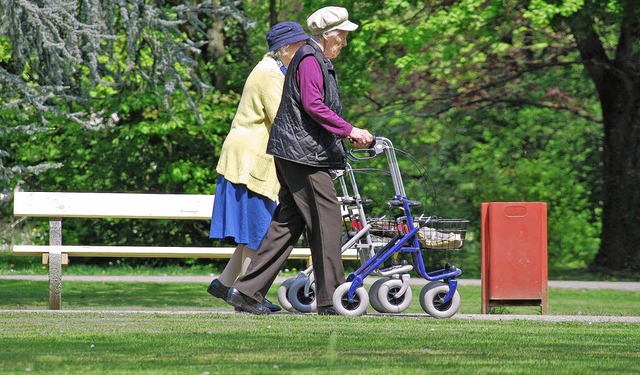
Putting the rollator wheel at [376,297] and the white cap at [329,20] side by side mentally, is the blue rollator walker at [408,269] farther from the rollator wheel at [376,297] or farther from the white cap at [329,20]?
the white cap at [329,20]

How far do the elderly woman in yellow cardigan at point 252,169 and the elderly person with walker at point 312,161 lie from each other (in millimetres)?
357

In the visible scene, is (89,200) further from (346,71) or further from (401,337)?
(346,71)

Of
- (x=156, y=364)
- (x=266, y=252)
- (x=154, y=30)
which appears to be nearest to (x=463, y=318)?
(x=266, y=252)

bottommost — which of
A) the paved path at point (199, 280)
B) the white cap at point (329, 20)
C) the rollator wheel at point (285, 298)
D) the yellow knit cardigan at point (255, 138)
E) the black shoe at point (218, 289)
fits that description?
the paved path at point (199, 280)

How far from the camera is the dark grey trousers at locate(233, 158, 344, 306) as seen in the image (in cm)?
859

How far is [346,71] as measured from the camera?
19734mm

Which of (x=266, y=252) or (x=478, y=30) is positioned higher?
(x=478, y=30)

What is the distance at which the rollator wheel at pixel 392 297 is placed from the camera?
9102mm

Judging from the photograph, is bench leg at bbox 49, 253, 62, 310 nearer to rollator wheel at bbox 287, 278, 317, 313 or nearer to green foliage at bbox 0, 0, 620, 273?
rollator wheel at bbox 287, 278, 317, 313

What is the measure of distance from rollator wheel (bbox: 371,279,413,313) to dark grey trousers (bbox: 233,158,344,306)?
429mm

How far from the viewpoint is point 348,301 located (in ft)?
29.0

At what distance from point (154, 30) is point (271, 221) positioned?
4.41 metres

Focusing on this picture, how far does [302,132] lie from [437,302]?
1510 millimetres

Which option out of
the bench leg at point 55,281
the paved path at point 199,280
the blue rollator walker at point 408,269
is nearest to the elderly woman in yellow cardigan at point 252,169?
the blue rollator walker at point 408,269
